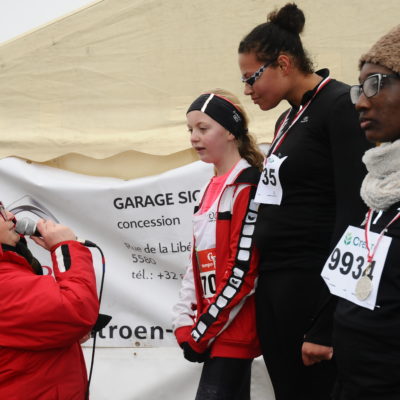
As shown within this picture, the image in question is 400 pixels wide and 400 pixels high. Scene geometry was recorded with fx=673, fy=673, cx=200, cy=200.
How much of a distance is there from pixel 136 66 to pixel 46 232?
3.78 feet

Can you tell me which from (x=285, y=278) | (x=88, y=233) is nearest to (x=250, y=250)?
(x=285, y=278)

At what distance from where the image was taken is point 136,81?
3000 millimetres

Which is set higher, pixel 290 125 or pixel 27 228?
pixel 290 125

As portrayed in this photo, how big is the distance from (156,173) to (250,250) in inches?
41.1

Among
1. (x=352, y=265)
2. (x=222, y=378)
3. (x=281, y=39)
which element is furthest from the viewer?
(x=222, y=378)

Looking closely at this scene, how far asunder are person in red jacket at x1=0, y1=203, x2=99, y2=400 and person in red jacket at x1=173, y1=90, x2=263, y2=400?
40 centimetres

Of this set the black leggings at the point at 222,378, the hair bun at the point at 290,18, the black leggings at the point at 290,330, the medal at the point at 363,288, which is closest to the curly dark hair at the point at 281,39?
the hair bun at the point at 290,18

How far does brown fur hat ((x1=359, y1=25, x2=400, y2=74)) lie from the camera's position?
58.6 inches

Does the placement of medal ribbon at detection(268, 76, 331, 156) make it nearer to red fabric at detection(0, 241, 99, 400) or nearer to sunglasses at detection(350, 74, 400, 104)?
sunglasses at detection(350, 74, 400, 104)

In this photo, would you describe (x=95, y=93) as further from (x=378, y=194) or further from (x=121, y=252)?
(x=378, y=194)

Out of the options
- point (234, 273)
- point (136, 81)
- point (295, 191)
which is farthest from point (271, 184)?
point (136, 81)

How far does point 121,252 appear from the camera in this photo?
10.3 ft

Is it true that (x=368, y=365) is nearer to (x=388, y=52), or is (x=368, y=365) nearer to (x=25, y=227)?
(x=388, y=52)

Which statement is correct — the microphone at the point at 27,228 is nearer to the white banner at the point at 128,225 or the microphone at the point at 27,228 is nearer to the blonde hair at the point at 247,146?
the blonde hair at the point at 247,146
